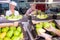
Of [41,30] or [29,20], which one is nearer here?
[41,30]

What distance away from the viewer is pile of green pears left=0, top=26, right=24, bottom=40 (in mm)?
1195

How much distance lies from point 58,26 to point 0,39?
0.52 metres

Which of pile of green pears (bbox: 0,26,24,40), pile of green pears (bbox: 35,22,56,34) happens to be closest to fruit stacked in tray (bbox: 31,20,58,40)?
pile of green pears (bbox: 35,22,56,34)

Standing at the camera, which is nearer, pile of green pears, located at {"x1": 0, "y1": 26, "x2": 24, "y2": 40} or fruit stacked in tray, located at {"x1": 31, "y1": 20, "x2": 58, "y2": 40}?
fruit stacked in tray, located at {"x1": 31, "y1": 20, "x2": 58, "y2": 40}

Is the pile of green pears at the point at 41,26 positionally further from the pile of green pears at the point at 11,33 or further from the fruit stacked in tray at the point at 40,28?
the pile of green pears at the point at 11,33

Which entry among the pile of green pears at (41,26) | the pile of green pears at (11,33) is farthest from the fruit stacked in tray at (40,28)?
the pile of green pears at (11,33)

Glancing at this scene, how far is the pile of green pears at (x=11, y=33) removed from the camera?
1.20 meters

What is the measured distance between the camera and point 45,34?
1068 millimetres

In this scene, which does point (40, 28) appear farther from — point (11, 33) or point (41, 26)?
point (11, 33)

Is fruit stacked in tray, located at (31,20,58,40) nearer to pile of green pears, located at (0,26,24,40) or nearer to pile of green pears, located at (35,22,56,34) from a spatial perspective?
pile of green pears, located at (35,22,56,34)

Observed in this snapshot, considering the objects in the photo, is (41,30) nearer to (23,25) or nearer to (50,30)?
(50,30)

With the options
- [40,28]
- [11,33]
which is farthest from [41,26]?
[11,33]

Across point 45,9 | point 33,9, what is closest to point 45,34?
point 33,9

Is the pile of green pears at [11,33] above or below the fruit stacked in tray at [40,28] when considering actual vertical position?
below
